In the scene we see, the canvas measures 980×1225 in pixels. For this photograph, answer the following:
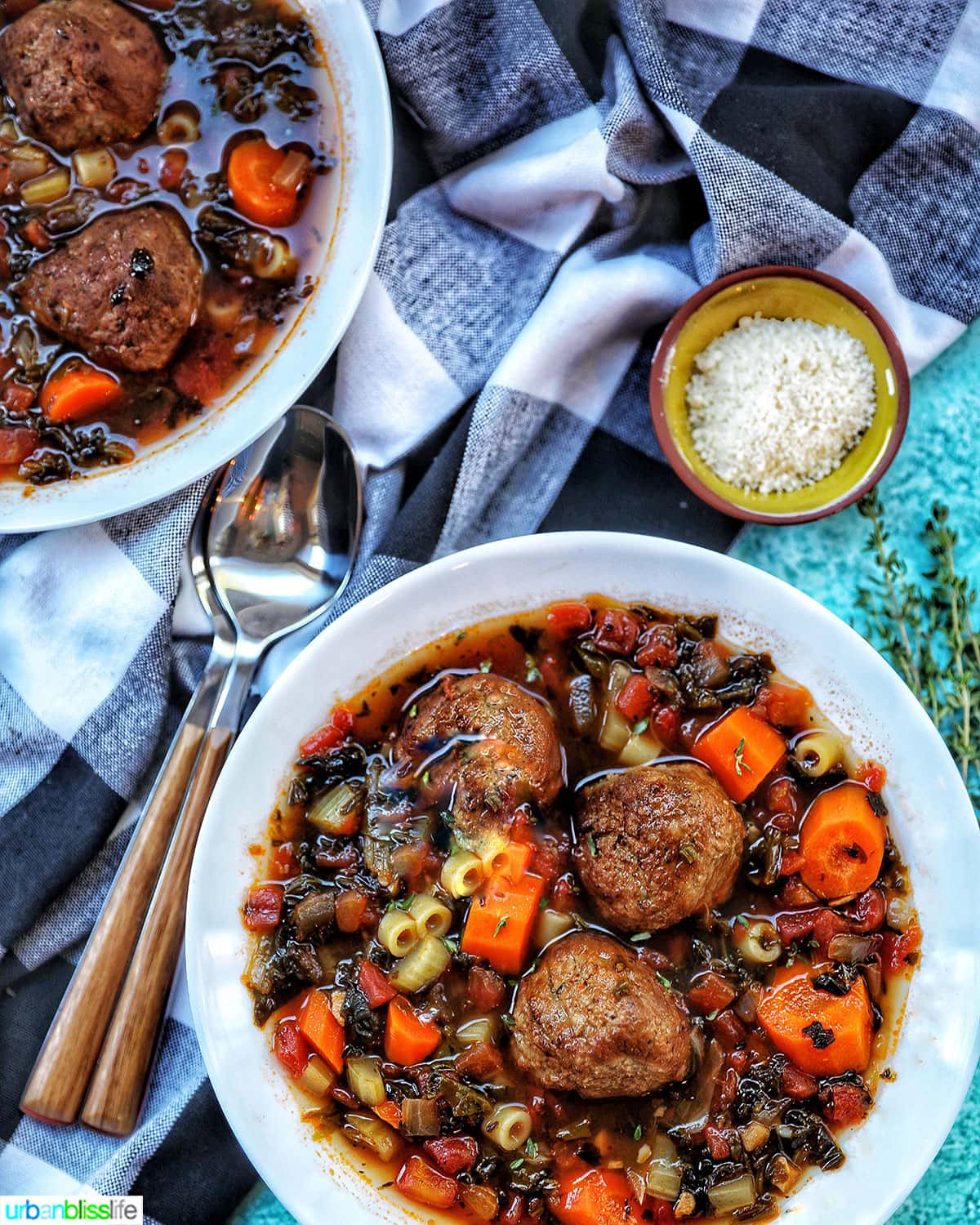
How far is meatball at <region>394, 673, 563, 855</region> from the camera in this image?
11.6 ft

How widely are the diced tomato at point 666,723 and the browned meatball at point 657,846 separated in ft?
0.68

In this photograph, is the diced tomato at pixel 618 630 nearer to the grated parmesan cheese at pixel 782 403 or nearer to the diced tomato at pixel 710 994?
the grated parmesan cheese at pixel 782 403

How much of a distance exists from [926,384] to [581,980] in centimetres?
257

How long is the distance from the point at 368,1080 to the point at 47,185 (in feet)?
10.8

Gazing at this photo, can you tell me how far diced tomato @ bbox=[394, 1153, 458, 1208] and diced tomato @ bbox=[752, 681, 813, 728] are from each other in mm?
1846

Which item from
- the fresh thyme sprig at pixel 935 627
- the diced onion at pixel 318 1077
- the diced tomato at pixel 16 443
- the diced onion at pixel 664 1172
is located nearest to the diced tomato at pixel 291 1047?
the diced onion at pixel 318 1077

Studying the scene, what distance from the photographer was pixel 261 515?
4156mm

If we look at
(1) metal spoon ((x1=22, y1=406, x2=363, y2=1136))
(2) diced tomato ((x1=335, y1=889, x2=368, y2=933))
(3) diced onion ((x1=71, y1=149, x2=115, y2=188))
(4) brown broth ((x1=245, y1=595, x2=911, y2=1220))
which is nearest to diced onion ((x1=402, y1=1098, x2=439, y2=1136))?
(4) brown broth ((x1=245, y1=595, x2=911, y2=1220))

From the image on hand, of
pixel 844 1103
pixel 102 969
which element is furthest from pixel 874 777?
pixel 102 969

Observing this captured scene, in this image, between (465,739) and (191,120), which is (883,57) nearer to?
(191,120)

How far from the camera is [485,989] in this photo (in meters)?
3.68

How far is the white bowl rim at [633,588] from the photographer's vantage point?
3.60 metres

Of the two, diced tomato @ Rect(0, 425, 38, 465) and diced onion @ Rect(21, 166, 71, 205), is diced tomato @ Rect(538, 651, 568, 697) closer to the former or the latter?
diced tomato @ Rect(0, 425, 38, 465)

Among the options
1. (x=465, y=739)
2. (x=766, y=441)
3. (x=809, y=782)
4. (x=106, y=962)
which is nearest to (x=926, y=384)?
(x=766, y=441)
